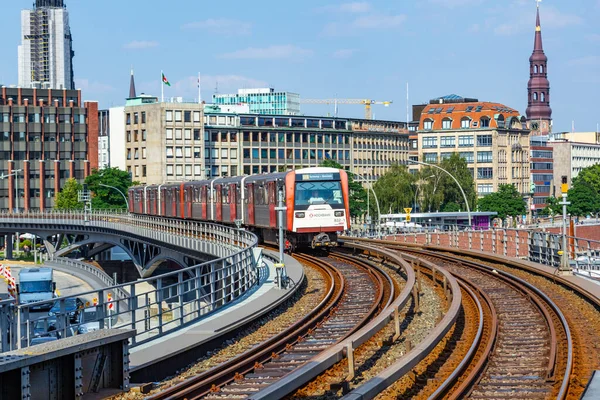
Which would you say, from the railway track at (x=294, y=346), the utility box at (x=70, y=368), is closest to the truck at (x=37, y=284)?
the railway track at (x=294, y=346)

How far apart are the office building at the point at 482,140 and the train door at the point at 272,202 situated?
110m

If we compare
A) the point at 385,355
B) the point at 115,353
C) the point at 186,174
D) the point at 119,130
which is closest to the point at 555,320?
the point at 385,355

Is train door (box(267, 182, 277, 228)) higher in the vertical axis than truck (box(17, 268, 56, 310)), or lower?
higher

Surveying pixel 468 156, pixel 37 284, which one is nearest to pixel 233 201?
pixel 37 284

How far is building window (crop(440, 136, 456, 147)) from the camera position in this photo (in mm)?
156875

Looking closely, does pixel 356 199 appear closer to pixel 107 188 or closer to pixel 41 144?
pixel 107 188

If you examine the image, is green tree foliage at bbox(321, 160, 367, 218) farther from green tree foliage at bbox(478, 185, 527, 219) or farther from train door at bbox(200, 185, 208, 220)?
train door at bbox(200, 185, 208, 220)

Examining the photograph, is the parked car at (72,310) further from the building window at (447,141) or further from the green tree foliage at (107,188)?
the building window at (447,141)

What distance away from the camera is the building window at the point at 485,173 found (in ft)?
502

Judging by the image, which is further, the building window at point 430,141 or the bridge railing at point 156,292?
the building window at point 430,141

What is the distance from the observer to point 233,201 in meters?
49.8

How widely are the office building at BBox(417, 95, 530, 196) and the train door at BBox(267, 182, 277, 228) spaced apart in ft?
362

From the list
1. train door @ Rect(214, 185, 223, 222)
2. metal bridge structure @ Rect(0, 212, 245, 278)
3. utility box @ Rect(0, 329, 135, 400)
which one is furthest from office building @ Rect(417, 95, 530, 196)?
utility box @ Rect(0, 329, 135, 400)

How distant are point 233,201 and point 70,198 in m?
78.6
